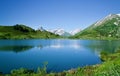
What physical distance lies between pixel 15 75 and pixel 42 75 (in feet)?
22.6

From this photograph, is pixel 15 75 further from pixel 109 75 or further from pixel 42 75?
pixel 109 75

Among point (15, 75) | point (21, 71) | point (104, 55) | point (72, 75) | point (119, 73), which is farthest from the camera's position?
point (104, 55)

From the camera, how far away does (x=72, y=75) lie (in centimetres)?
3806

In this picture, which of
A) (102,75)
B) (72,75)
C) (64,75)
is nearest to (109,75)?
(102,75)

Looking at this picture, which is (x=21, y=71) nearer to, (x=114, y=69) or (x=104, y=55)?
(x=114, y=69)

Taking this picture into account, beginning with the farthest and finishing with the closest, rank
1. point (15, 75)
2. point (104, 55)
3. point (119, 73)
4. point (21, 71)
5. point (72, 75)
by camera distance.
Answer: point (104, 55) < point (21, 71) < point (15, 75) < point (72, 75) < point (119, 73)

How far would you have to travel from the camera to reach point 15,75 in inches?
1642

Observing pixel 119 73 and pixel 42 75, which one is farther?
pixel 42 75

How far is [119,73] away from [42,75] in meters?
32.3

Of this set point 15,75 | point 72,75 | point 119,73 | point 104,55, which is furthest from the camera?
point 104,55

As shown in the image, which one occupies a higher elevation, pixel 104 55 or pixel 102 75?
pixel 102 75

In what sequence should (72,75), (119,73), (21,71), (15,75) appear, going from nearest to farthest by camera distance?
1. (119,73)
2. (72,75)
3. (15,75)
4. (21,71)

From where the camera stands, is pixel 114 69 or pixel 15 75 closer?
pixel 114 69

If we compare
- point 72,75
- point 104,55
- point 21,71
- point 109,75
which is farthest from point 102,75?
point 104,55
